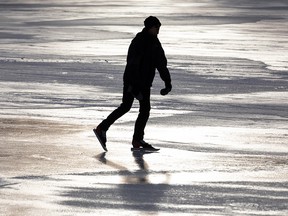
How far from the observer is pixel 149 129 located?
16516 mm

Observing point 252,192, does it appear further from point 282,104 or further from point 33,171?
point 282,104

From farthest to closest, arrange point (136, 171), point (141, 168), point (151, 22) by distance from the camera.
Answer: point (151, 22)
point (141, 168)
point (136, 171)

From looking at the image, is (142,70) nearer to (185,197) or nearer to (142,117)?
(142,117)

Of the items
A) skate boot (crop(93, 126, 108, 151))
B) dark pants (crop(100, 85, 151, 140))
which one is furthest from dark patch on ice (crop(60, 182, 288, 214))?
dark pants (crop(100, 85, 151, 140))

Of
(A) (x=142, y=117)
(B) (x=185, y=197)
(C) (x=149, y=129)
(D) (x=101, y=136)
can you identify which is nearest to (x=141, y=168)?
(D) (x=101, y=136)

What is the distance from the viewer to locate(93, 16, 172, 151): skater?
1474cm

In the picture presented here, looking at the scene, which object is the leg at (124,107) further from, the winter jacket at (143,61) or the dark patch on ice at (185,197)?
the dark patch on ice at (185,197)

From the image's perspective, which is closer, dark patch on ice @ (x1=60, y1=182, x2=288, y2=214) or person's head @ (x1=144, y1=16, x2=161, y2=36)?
dark patch on ice @ (x1=60, y1=182, x2=288, y2=214)

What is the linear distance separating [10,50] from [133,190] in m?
17.0

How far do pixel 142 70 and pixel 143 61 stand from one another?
0.35 ft

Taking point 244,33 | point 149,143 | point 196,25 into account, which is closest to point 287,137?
point 149,143

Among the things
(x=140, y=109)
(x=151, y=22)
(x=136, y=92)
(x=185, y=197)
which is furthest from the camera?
(x=140, y=109)

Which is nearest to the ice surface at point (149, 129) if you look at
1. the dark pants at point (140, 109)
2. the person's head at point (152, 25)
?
the dark pants at point (140, 109)

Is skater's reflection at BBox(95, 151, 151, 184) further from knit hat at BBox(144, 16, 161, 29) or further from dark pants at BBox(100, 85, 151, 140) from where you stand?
knit hat at BBox(144, 16, 161, 29)
